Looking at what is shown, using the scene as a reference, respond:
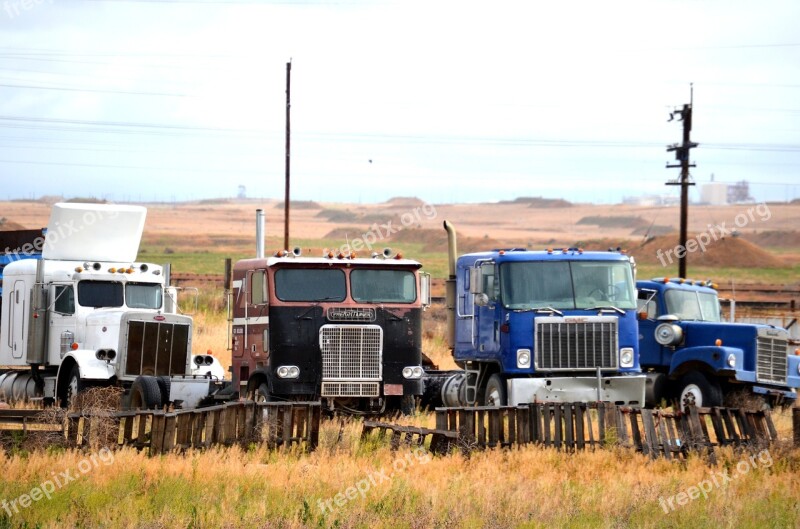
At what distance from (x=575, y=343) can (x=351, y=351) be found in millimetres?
3732

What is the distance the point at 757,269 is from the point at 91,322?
3400 inches

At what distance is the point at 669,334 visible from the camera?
2175cm

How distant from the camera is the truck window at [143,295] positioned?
22469 millimetres

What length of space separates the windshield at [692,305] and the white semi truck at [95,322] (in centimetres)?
858

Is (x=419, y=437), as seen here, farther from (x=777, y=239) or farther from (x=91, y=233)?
(x=777, y=239)

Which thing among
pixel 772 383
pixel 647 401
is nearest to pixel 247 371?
pixel 647 401

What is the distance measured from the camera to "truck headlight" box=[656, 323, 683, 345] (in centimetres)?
2170

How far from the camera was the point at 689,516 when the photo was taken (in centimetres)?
1188

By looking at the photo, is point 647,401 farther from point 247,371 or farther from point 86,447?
point 86,447

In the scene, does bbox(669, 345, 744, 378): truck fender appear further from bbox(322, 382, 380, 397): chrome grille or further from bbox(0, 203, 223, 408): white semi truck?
bbox(0, 203, 223, 408): white semi truck
